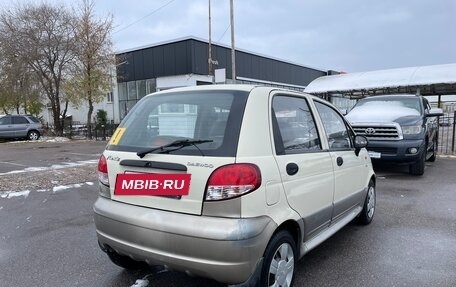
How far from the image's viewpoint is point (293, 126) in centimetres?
336

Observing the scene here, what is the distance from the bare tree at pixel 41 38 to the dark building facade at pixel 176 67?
132 inches

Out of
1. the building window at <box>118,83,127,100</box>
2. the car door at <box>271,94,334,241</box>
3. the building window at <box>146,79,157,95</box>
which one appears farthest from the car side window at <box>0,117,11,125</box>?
the car door at <box>271,94,334,241</box>

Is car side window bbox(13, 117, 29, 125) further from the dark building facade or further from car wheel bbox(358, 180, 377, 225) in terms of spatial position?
car wheel bbox(358, 180, 377, 225)

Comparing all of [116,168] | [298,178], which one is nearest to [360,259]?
[298,178]

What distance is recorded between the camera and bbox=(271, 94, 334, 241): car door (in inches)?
120

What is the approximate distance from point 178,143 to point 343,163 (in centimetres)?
198

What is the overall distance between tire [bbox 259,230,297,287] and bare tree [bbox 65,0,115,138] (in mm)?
21968

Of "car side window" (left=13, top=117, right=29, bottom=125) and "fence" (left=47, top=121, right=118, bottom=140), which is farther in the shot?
"fence" (left=47, top=121, right=118, bottom=140)

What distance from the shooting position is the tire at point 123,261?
3.54 meters

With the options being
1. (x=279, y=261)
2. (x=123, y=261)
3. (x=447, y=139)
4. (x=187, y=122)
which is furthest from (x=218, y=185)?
(x=447, y=139)

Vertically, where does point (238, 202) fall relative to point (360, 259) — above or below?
above

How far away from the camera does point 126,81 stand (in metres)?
31.2

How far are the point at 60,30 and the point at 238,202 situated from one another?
23348 millimetres

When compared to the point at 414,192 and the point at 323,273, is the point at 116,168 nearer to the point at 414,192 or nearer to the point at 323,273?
the point at 323,273
